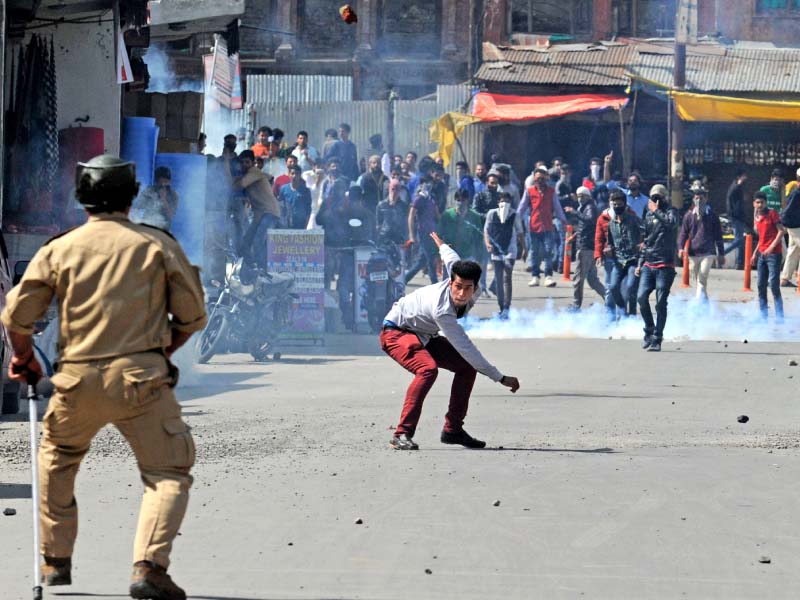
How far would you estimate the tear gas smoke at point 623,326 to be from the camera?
60.6ft

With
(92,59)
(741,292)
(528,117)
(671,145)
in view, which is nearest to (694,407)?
(92,59)

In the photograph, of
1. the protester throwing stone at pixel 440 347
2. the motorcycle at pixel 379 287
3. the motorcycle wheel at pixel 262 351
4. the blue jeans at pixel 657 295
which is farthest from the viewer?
the motorcycle at pixel 379 287

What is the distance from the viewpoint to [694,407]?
486 inches

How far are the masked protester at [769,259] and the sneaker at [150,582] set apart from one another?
15.6 metres

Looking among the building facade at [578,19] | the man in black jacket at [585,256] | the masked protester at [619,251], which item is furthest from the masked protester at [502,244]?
the building facade at [578,19]

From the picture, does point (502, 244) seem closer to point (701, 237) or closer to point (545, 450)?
point (701, 237)

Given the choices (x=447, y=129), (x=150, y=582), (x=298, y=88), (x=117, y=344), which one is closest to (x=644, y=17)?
(x=447, y=129)

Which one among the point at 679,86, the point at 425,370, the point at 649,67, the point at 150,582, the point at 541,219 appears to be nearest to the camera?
the point at 150,582

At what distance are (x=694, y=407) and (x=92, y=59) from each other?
697cm

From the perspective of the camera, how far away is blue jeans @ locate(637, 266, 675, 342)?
1658 cm

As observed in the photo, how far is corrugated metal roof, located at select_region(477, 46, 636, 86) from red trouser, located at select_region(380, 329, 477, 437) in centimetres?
2451

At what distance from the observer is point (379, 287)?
1888 cm

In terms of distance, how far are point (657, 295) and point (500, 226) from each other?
14.6ft

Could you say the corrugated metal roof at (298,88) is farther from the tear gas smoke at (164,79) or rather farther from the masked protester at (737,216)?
the masked protester at (737,216)
